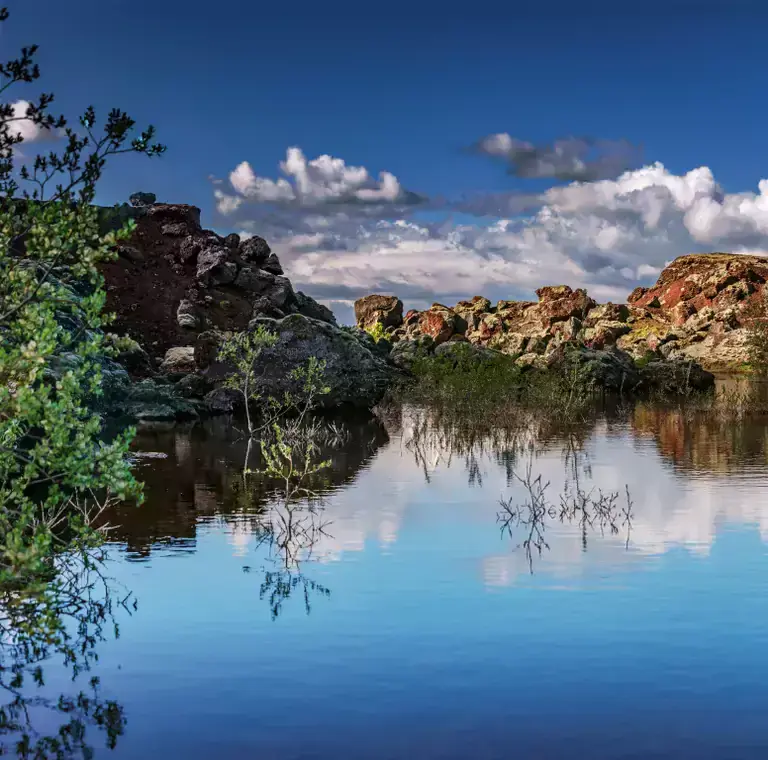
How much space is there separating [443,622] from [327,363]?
27980mm

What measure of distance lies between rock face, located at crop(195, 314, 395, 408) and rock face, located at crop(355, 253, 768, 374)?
294 ft

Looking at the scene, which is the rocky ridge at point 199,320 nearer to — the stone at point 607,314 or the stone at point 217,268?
the stone at point 217,268

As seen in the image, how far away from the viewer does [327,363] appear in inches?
1582

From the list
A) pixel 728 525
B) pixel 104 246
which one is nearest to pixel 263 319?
pixel 728 525

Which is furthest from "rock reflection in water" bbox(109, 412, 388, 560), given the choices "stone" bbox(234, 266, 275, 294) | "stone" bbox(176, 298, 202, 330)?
"stone" bbox(234, 266, 275, 294)

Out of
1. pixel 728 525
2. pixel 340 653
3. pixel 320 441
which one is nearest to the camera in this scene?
pixel 340 653

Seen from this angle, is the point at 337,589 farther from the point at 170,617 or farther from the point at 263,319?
the point at 263,319

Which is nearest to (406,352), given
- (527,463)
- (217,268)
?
(217,268)

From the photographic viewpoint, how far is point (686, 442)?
3297 centimetres

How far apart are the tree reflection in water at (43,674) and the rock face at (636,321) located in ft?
390

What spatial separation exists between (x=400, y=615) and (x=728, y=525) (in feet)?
27.4

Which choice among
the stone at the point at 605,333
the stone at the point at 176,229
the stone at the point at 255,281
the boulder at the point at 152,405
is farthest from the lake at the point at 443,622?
the stone at the point at 605,333

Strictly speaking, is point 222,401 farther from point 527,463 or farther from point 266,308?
point 266,308

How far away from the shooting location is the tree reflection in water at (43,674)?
9211 millimetres
